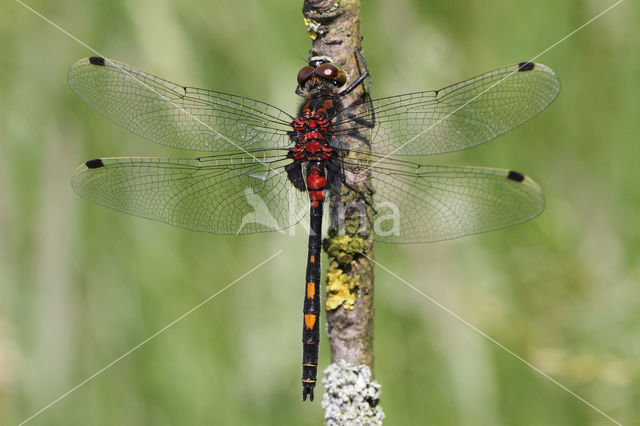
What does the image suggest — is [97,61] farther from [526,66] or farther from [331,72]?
[526,66]

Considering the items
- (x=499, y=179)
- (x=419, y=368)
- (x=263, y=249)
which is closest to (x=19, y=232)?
(x=263, y=249)

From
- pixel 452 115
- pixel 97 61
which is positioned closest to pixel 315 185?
pixel 452 115

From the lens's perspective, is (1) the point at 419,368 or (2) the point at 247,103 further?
(1) the point at 419,368

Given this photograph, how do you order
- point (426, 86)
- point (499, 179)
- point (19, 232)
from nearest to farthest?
point (499, 179), point (426, 86), point (19, 232)

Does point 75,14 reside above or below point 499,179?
above

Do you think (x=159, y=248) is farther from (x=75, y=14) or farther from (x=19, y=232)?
(x=75, y=14)

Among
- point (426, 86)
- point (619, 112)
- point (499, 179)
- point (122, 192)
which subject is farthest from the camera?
point (426, 86)

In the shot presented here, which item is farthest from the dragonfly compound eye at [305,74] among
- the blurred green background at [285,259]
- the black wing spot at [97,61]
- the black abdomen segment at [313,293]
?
the black wing spot at [97,61]

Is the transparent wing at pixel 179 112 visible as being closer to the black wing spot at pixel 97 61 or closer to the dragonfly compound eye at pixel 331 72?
the black wing spot at pixel 97 61

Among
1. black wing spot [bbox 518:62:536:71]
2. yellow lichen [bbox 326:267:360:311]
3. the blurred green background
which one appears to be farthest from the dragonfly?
the blurred green background
